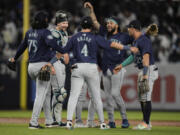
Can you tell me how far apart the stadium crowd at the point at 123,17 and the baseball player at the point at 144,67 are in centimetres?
738

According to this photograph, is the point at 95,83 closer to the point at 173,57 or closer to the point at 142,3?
the point at 173,57

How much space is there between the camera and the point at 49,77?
10219 millimetres

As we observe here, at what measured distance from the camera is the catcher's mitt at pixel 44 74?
397 inches

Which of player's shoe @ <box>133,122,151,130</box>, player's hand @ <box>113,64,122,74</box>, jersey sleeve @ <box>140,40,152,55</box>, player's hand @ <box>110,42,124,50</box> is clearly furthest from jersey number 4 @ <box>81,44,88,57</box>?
player's shoe @ <box>133,122,151,130</box>

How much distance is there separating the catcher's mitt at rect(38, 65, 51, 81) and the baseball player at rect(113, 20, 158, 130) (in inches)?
55.2

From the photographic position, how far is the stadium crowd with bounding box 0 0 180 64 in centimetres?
1828

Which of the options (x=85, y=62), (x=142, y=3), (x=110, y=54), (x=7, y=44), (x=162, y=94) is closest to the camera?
(x=85, y=62)

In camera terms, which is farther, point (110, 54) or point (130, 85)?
point (130, 85)

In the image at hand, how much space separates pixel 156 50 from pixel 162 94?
171 cm

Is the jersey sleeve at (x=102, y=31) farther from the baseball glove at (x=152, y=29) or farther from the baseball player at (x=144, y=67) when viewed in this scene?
the baseball glove at (x=152, y=29)

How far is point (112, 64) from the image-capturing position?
445 inches

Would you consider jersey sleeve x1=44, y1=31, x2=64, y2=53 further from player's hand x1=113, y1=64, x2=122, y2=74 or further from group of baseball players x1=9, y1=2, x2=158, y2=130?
player's hand x1=113, y1=64, x2=122, y2=74

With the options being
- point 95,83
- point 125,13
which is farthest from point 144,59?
point 125,13

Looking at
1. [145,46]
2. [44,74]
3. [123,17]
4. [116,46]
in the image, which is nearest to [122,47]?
[116,46]
